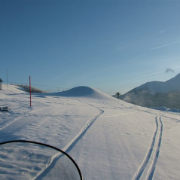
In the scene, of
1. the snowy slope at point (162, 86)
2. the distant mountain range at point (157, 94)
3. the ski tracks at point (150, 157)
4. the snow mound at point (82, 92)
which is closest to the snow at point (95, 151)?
the ski tracks at point (150, 157)

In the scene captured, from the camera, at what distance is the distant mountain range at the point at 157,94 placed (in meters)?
53.5

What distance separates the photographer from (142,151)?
5.48m

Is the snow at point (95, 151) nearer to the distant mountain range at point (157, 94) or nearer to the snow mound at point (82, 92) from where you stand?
the snow mound at point (82, 92)

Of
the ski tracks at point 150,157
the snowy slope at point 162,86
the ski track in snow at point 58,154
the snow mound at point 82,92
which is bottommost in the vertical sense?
the ski tracks at point 150,157

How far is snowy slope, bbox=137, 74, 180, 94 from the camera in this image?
208 feet

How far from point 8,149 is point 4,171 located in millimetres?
383

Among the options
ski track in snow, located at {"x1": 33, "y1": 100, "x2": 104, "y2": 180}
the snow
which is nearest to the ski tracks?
the snow

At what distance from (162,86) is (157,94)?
25.8 ft

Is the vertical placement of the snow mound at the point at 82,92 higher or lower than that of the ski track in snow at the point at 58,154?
higher

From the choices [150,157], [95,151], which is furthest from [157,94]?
[95,151]

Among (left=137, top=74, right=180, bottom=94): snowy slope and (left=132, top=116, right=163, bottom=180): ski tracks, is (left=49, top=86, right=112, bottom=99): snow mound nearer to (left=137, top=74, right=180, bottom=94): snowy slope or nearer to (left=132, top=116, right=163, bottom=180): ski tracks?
(left=132, top=116, right=163, bottom=180): ski tracks

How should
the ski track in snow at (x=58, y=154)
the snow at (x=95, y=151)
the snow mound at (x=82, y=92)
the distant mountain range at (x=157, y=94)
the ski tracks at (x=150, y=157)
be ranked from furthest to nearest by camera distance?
the distant mountain range at (x=157, y=94)
the snow mound at (x=82, y=92)
the ski tracks at (x=150, y=157)
the snow at (x=95, y=151)
the ski track in snow at (x=58, y=154)

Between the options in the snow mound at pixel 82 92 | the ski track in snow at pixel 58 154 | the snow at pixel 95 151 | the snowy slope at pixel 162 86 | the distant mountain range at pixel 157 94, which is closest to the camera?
the ski track in snow at pixel 58 154

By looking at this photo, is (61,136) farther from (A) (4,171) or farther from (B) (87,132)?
(A) (4,171)
